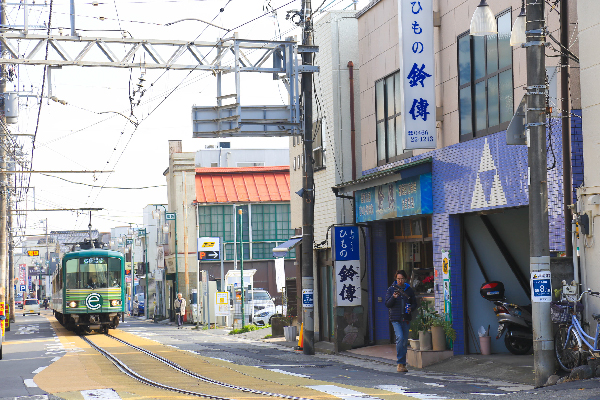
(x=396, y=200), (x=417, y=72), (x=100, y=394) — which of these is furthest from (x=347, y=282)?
(x=100, y=394)

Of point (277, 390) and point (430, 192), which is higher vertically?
point (430, 192)

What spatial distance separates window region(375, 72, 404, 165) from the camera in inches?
750

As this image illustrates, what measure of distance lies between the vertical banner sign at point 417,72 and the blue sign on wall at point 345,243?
14.6 feet

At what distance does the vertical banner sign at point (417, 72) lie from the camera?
636 inches

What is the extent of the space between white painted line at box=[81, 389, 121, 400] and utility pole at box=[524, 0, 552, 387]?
18.9ft

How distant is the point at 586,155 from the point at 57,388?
341 inches

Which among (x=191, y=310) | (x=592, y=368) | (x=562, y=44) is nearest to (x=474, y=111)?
(x=562, y=44)

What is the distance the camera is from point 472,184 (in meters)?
15.7

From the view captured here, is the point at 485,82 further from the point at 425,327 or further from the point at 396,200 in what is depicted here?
the point at 425,327

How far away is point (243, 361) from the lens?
59.3ft

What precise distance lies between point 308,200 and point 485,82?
6.36 metres

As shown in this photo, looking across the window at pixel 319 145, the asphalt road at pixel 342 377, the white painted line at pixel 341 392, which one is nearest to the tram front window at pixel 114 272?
the asphalt road at pixel 342 377

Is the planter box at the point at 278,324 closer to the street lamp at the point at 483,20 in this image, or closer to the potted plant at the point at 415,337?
the potted plant at the point at 415,337

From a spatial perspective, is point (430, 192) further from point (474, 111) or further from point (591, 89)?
point (591, 89)
